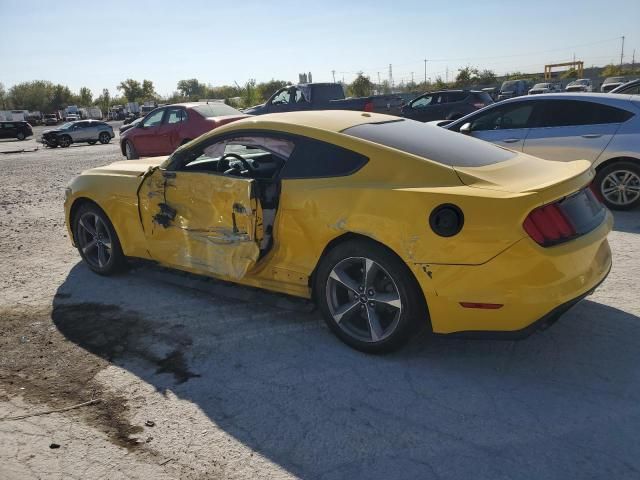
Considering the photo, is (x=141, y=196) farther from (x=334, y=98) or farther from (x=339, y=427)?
(x=334, y=98)

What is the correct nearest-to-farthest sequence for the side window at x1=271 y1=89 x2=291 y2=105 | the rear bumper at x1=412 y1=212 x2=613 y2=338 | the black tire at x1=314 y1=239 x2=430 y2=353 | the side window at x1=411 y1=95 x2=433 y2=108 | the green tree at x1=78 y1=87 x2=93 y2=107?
the rear bumper at x1=412 y1=212 x2=613 y2=338
the black tire at x1=314 y1=239 x2=430 y2=353
the side window at x1=271 y1=89 x2=291 y2=105
the side window at x1=411 y1=95 x2=433 y2=108
the green tree at x1=78 y1=87 x2=93 y2=107

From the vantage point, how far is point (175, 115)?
13.3 metres

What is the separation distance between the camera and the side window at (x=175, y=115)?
13.1 metres

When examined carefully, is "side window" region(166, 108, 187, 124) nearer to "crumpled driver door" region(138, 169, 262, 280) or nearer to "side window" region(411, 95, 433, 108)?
"crumpled driver door" region(138, 169, 262, 280)

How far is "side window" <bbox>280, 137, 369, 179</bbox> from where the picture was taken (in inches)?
138

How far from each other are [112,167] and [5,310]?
1.65 metres

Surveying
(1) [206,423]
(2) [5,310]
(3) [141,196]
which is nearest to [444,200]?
(1) [206,423]

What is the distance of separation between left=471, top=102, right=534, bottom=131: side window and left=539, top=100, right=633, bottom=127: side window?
224 mm

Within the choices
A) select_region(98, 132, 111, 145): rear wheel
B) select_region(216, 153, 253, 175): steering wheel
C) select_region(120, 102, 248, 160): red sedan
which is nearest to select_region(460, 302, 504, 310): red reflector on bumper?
select_region(216, 153, 253, 175): steering wheel

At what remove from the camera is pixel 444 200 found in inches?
119

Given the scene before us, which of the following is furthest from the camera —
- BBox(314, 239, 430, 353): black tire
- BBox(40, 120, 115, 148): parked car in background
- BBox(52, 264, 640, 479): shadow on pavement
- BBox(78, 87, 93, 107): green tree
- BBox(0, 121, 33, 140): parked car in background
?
BBox(78, 87, 93, 107): green tree

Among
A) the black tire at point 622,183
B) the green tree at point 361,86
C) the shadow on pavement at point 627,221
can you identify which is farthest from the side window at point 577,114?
the green tree at point 361,86

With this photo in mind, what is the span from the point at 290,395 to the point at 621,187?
570cm

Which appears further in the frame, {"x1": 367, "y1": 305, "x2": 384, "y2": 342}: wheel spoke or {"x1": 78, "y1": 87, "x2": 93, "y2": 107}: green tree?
{"x1": 78, "y1": 87, "x2": 93, "y2": 107}: green tree
